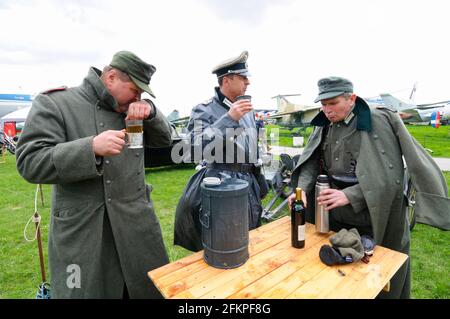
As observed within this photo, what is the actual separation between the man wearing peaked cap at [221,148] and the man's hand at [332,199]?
2.47ft

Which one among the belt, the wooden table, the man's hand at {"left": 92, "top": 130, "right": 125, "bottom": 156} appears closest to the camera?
the wooden table

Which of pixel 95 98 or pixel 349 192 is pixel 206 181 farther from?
pixel 349 192

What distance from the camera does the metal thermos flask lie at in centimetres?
211

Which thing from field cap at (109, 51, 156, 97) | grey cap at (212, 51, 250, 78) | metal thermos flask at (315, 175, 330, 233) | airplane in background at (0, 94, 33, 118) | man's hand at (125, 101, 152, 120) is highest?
airplane in background at (0, 94, 33, 118)

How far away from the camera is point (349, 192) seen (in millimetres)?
2145

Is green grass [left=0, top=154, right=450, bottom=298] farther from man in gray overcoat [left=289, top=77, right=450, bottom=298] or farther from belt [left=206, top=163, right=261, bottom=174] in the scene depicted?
belt [left=206, top=163, right=261, bottom=174]

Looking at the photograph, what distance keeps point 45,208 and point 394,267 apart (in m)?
7.46

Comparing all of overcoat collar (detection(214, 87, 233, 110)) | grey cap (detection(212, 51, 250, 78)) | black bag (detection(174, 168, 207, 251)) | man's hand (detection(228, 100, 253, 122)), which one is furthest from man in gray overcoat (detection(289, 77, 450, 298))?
black bag (detection(174, 168, 207, 251))

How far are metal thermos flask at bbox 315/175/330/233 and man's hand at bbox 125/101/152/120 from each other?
1433 millimetres

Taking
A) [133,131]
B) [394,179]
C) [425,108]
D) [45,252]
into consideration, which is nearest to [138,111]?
[133,131]

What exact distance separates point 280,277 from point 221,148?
1.22 metres
